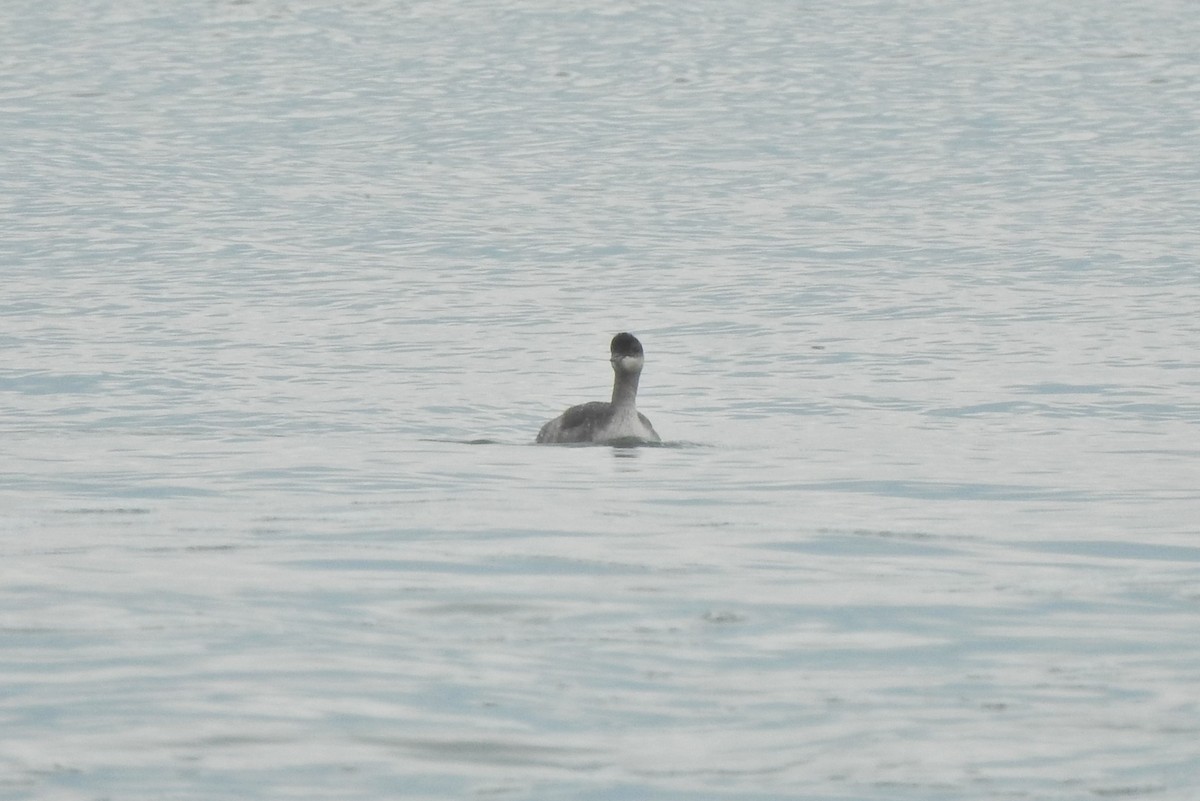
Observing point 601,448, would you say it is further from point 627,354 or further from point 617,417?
point 627,354

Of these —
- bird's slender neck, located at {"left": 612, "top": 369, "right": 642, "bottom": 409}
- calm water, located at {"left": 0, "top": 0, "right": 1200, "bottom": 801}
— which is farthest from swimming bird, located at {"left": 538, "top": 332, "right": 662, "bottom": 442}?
calm water, located at {"left": 0, "top": 0, "right": 1200, "bottom": 801}

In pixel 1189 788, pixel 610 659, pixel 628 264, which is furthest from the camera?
pixel 628 264

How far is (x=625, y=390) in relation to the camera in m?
17.9

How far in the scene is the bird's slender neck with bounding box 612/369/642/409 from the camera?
17891 millimetres

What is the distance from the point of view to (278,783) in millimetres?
7180

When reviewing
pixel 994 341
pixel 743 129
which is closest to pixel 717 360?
pixel 994 341

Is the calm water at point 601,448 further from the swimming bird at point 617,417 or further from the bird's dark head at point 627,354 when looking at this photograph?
the bird's dark head at point 627,354

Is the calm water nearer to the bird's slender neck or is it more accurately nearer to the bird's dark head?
the bird's slender neck

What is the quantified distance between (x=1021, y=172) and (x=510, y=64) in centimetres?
1774

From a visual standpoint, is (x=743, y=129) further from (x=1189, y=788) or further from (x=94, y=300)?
(x=1189, y=788)

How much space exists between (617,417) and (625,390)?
9.7 inches

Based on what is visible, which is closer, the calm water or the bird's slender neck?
the calm water

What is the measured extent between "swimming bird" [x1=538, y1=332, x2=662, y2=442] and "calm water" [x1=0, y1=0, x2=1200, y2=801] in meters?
0.48

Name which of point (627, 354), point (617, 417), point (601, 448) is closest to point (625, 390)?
point (617, 417)
